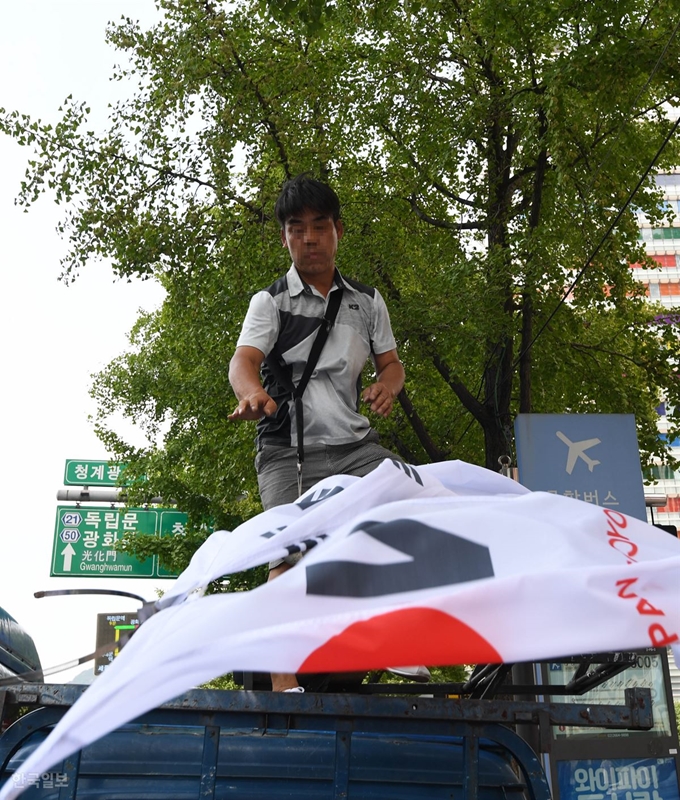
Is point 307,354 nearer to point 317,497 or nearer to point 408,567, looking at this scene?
point 317,497

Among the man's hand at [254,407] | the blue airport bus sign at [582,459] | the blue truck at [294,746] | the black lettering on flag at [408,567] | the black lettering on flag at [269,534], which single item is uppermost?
the blue airport bus sign at [582,459]

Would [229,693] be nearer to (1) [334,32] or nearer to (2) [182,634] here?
(2) [182,634]

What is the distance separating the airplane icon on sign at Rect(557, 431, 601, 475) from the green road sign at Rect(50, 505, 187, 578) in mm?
12005

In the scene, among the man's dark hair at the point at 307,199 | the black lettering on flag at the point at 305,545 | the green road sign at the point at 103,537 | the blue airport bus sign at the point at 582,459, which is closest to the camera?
the black lettering on flag at the point at 305,545

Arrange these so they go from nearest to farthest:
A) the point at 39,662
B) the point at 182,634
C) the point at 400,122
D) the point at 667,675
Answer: the point at 182,634 → the point at 39,662 → the point at 667,675 → the point at 400,122

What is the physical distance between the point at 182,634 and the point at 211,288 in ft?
38.4

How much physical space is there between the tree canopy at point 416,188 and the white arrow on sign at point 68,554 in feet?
23.6

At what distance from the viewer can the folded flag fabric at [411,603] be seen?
1647 millimetres

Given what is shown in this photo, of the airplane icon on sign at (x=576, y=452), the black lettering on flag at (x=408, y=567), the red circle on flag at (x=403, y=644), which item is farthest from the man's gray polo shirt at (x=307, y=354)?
the airplane icon on sign at (x=576, y=452)

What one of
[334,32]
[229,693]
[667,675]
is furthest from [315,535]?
[334,32]

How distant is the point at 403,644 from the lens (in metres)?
1.68

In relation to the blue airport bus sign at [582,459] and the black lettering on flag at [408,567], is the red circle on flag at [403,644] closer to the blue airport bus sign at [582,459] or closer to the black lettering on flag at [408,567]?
the black lettering on flag at [408,567]

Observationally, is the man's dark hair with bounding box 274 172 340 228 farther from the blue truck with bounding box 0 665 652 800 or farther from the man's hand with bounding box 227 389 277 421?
the blue truck with bounding box 0 665 652 800

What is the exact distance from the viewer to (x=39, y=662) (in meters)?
5.07
